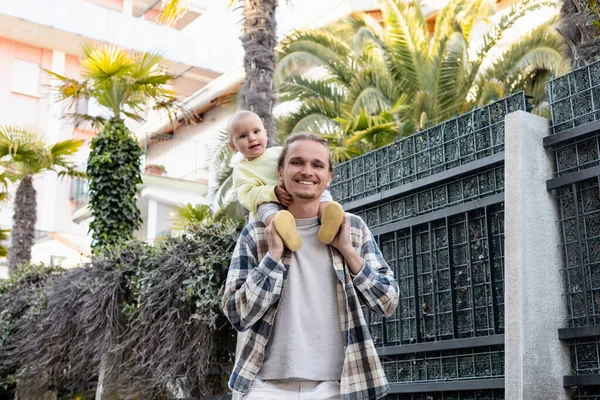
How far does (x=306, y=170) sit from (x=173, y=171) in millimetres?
24894

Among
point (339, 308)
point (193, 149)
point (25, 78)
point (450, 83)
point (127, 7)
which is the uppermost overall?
point (127, 7)

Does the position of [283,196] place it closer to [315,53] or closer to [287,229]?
[287,229]

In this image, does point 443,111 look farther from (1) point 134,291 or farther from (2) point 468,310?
(2) point 468,310

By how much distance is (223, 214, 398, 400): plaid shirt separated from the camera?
2.91 metres

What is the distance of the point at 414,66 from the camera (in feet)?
57.5

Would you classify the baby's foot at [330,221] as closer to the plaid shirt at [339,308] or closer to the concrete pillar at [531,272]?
the plaid shirt at [339,308]

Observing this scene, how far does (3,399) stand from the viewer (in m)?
12.2

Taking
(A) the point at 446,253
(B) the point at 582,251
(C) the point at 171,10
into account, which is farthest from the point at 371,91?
(B) the point at 582,251

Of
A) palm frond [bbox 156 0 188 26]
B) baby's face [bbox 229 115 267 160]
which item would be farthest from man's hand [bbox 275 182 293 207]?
palm frond [bbox 156 0 188 26]

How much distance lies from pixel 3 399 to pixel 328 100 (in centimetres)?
995

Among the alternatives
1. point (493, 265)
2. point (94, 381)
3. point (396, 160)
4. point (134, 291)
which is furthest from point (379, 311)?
point (94, 381)

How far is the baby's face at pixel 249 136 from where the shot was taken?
174 inches

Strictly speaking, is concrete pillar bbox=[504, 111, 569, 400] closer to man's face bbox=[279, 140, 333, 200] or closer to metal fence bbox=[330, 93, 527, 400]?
metal fence bbox=[330, 93, 527, 400]

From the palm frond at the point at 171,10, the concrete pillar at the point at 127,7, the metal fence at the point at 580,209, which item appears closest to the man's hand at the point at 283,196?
the metal fence at the point at 580,209
